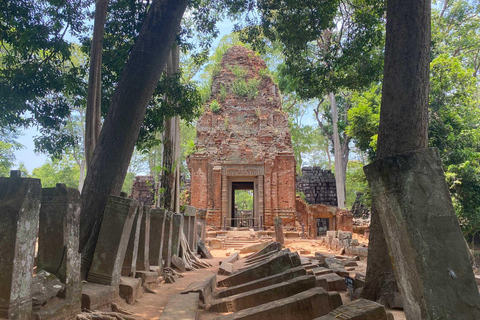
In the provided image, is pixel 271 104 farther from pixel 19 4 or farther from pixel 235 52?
pixel 19 4

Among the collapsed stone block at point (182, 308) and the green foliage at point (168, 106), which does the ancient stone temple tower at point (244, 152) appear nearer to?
the green foliage at point (168, 106)

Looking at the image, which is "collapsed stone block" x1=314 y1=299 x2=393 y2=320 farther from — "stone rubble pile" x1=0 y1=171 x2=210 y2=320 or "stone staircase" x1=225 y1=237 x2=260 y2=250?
"stone staircase" x1=225 y1=237 x2=260 y2=250

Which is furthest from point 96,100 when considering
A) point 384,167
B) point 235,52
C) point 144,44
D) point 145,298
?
point 235,52

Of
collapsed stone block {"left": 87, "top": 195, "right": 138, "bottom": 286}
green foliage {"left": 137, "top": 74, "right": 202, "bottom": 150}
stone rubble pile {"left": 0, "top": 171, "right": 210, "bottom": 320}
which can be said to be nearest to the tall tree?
green foliage {"left": 137, "top": 74, "right": 202, "bottom": 150}

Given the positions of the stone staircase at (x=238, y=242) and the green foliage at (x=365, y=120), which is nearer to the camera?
the green foliage at (x=365, y=120)

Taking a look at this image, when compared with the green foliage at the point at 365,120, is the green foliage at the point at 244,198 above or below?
below

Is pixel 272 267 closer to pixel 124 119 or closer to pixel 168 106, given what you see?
Answer: pixel 124 119

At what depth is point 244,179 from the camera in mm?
19562

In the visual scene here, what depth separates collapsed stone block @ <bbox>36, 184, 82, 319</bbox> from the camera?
3150 mm

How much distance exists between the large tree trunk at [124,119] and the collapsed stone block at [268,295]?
1.80 meters

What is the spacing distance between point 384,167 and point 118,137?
3649 mm

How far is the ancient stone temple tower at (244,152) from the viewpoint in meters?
18.6

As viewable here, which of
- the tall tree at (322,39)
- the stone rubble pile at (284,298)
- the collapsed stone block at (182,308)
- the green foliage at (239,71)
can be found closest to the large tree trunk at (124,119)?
the collapsed stone block at (182,308)

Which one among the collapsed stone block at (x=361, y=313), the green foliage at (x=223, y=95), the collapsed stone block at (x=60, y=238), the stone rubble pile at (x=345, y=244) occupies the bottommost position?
the stone rubble pile at (x=345, y=244)
